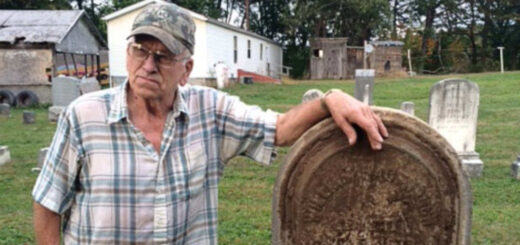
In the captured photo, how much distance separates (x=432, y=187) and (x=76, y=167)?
1.56m

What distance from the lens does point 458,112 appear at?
306 inches

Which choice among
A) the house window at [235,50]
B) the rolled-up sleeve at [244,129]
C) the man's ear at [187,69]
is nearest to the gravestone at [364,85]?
the rolled-up sleeve at [244,129]

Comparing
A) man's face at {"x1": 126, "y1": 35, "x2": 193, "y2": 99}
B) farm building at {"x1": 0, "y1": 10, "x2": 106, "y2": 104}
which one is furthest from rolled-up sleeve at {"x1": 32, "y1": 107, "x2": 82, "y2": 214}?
farm building at {"x1": 0, "y1": 10, "x2": 106, "y2": 104}

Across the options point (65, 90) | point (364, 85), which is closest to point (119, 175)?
point (364, 85)

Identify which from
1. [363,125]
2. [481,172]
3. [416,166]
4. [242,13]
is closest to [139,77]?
[363,125]

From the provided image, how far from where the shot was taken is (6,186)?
708cm

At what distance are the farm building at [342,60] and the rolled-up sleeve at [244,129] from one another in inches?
1120

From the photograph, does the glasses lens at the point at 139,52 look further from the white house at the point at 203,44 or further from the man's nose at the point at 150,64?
the white house at the point at 203,44

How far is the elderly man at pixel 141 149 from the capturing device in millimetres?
1983

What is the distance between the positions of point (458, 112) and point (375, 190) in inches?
248

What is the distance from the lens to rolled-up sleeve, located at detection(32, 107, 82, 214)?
2.00m

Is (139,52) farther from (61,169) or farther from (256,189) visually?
(256,189)

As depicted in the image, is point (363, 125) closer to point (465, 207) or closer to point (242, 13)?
point (465, 207)

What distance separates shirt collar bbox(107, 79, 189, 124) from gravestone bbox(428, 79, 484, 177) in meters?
6.44
